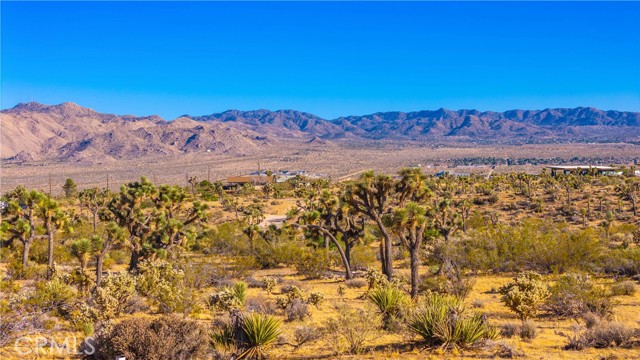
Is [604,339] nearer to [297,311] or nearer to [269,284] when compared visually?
[297,311]

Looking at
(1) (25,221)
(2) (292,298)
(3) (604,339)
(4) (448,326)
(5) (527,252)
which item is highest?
(1) (25,221)

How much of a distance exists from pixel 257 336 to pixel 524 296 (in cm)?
775

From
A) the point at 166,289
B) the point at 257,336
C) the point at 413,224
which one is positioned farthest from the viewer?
the point at 413,224

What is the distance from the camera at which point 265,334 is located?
1117 cm

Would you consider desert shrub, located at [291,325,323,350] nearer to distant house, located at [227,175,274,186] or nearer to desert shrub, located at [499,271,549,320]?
desert shrub, located at [499,271,549,320]

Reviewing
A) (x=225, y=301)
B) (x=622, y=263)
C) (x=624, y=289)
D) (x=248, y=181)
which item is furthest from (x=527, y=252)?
(x=248, y=181)

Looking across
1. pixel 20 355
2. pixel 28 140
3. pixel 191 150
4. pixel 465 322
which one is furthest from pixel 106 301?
pixel 28 140

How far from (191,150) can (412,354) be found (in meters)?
195

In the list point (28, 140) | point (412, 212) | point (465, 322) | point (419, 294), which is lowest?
point (419, 294)

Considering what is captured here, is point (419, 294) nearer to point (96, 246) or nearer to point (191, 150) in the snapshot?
point (96, 246)

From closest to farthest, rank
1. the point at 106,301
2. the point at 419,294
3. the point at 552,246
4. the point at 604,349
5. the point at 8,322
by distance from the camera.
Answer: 1. the point at 8,322
2. the point at 604,349
3. the point at 106,301
4. the point at 419,294
5. the point at 552,246

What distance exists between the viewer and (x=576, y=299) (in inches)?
581

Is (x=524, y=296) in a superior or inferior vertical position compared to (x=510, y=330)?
superior

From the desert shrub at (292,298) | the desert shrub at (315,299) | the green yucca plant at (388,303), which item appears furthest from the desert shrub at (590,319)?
the desert shrub at (292,298)
